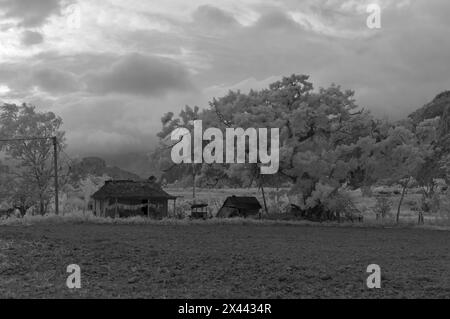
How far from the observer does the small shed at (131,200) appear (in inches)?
1977

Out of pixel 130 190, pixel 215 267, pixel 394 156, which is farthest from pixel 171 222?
pixel 215 267

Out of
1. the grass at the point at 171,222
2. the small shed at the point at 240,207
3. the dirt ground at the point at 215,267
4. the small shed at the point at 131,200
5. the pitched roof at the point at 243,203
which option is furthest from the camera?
the pitched roof at the point at 243,203

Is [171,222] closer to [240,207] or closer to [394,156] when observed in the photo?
[240,207]

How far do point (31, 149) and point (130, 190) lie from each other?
13.7 meters

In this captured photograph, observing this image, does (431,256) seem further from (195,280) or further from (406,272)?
(195,280)

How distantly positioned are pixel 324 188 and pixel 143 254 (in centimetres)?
2395

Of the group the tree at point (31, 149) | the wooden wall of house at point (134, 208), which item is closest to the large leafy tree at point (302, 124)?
the wooden wall of house at point (134, 208)

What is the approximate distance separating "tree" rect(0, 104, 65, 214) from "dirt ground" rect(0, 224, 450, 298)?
2890 cm

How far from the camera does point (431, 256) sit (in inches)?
966

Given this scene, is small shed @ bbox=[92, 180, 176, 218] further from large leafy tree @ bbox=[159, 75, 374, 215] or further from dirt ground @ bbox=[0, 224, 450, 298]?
dirt ground @ bbox=[0, 224, 450, 298]

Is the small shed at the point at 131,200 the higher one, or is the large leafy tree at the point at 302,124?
the large leafy tree at the point at 302,124

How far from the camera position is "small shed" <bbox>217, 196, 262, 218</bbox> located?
177 ft

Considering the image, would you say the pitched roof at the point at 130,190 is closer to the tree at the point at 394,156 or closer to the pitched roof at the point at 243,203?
the pitched roof at the point at 243,203

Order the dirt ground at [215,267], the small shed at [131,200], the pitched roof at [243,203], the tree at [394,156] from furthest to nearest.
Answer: the pitched roof at [243,203] < the small shed at [131,200] < the tree at [394,156] < the dirt ground at [215,267]
